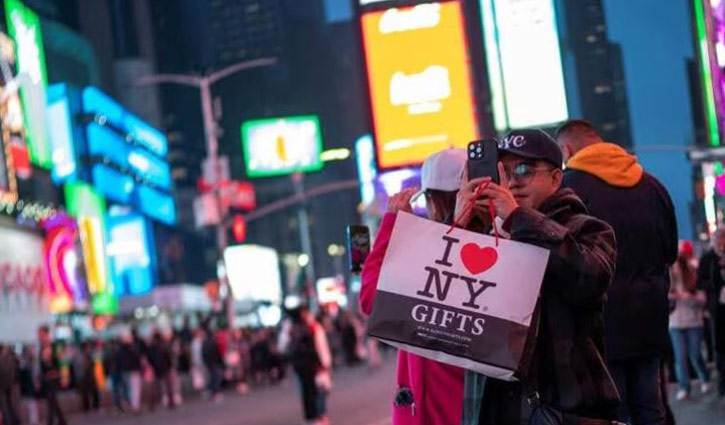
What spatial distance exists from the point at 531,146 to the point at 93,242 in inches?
2807

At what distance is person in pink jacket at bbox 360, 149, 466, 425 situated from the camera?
4.83 m

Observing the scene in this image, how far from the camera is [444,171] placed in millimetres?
5141

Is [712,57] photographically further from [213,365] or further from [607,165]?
[607,165]

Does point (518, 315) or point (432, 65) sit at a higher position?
point (432, 65)

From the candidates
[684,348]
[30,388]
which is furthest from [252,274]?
[684,348]

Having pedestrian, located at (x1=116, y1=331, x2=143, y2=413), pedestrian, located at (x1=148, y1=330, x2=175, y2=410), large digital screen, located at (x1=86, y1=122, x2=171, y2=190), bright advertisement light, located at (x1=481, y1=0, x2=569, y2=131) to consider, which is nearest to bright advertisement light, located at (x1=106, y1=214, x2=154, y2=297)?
large digital screen, located at (x1=86, y1=122, x2=171, y2=190)

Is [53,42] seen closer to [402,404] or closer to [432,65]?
[432,65]

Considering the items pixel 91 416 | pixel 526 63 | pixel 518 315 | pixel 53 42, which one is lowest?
pixel 91 416

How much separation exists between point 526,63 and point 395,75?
7.37ft

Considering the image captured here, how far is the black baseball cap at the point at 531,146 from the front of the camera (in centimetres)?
430

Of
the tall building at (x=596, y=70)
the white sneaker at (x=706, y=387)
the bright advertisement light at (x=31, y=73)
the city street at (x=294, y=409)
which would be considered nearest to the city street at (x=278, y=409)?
the city street at (x=294, y=409)

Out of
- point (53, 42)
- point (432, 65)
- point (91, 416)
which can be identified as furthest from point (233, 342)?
point (53, 42)

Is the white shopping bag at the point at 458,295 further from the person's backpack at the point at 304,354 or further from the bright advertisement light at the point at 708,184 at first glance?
the bright advertisement light at the point at 708,184

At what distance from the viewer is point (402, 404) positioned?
5117 millimetres
